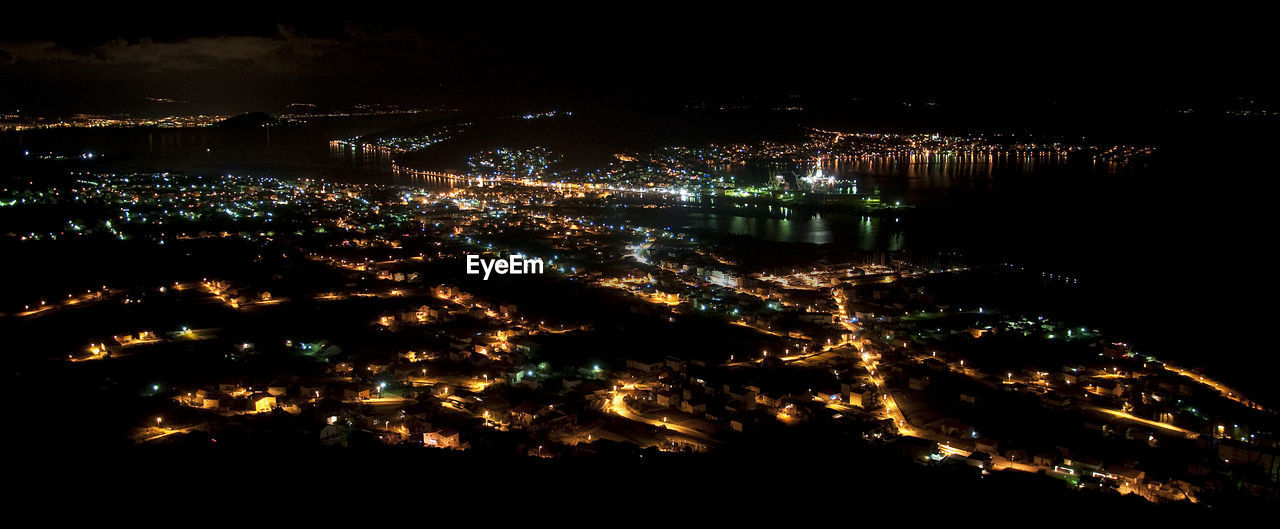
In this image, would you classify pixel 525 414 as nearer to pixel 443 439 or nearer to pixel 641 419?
pixel 443 439

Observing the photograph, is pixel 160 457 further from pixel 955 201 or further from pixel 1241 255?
pixel 955 201

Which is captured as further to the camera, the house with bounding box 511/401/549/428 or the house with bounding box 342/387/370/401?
the house with bounding box 342/387/370/401

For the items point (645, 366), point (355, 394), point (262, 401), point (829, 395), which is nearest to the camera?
point (262, 401)

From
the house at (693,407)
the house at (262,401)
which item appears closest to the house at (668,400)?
the house at (693,407)

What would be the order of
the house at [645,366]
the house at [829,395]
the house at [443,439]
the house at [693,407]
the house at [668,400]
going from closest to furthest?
1. the house at [443,439]
2. the house at [693,407]
3. the house at [668,400]
4. the house at [829,395]
5. the house at [645,366]

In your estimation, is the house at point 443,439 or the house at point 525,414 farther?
the house at point 525,414

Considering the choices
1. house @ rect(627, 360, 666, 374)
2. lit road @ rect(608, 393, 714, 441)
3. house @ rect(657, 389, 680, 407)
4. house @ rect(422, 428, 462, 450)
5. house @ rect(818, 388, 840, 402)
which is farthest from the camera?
house @ rect(627, 360, 666, 374)

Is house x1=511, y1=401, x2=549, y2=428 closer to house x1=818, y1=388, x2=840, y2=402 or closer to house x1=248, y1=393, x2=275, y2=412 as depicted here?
house x1=248, y1=393, x2=275, y2=412

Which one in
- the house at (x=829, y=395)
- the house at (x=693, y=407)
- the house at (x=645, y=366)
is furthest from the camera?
the house at (x=645, y=366)

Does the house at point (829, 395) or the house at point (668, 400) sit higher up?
the house at point (668, 400)

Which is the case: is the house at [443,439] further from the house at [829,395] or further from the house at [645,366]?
the house at [829,395]

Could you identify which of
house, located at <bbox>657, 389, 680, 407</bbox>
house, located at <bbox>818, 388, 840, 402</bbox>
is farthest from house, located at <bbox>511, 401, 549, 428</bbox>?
house, located at <bbox>818, 388, 840, 402</bbox>

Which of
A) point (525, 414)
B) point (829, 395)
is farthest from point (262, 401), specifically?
point (829, 395)

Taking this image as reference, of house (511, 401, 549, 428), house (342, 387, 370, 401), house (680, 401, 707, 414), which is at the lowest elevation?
house (680, 401, 707, 414)
